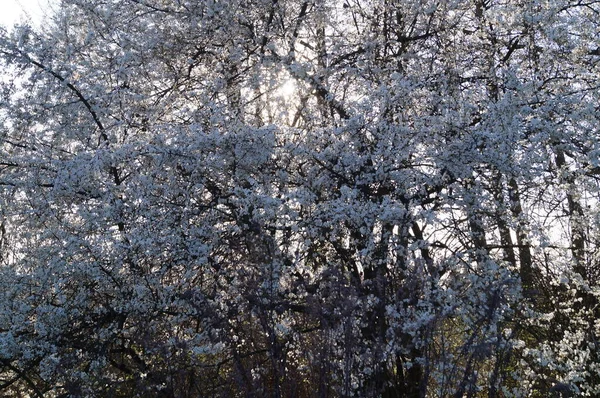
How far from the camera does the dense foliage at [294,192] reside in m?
4.52

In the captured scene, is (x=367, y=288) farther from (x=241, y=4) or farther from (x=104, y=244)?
(x=241, y=4)

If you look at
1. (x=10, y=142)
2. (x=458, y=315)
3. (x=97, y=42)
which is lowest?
(x=458, y=315)

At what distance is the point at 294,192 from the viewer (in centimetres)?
585

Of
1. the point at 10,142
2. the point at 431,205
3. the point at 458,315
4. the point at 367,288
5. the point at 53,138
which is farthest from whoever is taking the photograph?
the point at 53,138

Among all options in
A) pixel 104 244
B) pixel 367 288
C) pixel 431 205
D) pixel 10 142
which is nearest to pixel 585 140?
pixel 431 205

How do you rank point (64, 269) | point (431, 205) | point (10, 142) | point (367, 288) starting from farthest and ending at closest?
point (10, 142)
point (431, 205)
point (64, 269)
point (367, 288)

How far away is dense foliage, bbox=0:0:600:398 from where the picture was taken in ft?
14.8

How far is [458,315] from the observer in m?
5.45

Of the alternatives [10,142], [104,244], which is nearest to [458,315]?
[104,244]

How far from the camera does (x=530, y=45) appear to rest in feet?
24.9

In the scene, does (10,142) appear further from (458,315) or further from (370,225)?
(458,315)

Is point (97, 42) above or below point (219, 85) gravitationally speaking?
above

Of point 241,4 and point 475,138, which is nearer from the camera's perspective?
point 475,138

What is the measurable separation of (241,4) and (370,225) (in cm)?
322
